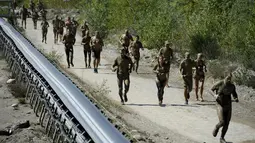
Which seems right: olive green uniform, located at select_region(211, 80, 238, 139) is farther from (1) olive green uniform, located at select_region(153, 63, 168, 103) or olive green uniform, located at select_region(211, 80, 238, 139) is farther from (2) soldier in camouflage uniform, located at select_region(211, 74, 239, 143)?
(1) olive green uniform, located at select_region(153, 63, 168, 103)

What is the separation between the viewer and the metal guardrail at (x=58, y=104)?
8727 mm

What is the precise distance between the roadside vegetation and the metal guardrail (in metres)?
7.58

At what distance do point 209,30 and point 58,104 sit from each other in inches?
503

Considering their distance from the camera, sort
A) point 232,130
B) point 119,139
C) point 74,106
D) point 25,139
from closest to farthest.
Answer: point 119,139 < point 74,106 < point 25,139 < point 232,130

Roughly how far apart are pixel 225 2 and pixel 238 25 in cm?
357

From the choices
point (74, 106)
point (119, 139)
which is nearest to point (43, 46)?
point (74, 106)

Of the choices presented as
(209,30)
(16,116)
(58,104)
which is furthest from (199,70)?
(209,30)

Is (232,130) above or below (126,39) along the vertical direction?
below

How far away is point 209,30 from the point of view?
22.4 metres

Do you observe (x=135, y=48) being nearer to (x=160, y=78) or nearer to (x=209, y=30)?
(x=209, y=30)

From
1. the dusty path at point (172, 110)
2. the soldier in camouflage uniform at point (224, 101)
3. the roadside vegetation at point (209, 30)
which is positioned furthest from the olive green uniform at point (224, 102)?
the roadside vegetation at point (209, 30)

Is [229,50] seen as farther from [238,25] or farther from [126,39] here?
[126,39]

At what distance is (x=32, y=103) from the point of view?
14805mm

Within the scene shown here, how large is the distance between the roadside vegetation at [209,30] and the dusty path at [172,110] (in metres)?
3.32
